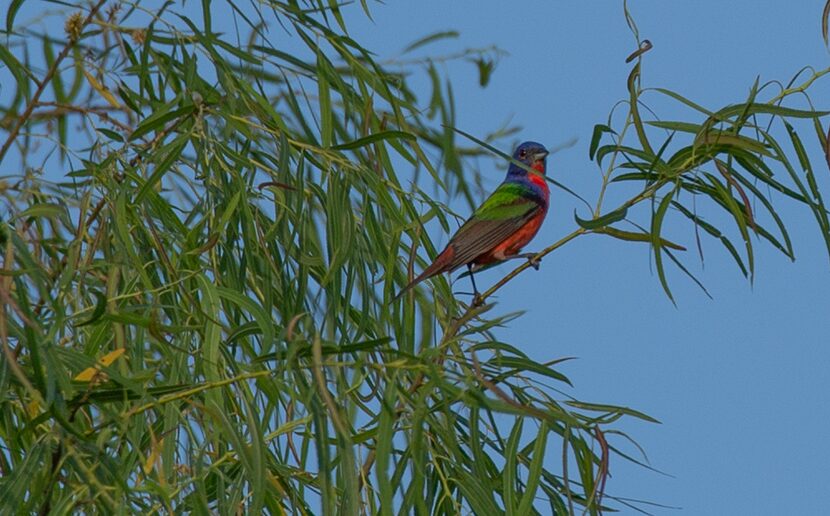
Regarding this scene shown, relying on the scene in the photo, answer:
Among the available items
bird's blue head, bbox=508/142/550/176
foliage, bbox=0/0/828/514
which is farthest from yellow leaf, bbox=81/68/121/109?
bird's blue head, bbox=508/142/550/176

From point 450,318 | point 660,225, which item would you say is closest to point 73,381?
point 450,318

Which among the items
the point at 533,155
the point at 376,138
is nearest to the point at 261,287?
the point at 376,138

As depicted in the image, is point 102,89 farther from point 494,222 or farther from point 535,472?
point 535,472

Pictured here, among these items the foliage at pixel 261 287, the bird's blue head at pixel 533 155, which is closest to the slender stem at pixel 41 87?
the foliage at pixel 261 287

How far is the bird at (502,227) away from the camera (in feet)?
14.8

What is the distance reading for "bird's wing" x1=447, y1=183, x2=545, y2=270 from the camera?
453 cm

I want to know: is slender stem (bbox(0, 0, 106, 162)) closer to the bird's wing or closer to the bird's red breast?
the bird's wing

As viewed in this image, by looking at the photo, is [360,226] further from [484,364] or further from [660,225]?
[660,225]

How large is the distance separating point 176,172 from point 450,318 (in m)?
0.77

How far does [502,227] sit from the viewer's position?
4887 mm

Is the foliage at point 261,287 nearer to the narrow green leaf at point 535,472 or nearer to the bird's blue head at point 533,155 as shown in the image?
the narrow green leaf at point 535,472

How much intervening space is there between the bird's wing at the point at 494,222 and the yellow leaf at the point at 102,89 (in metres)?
1.02

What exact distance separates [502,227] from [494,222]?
3 centimetres

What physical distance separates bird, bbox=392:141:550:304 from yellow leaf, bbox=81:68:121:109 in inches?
38.9
